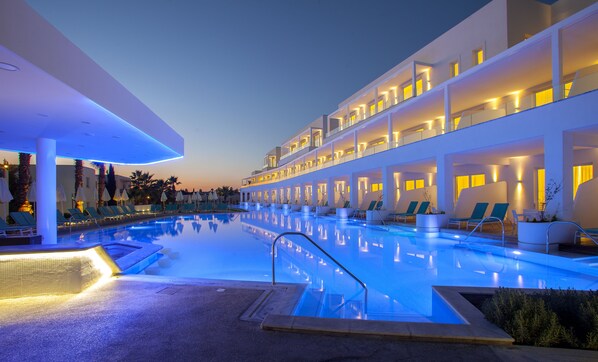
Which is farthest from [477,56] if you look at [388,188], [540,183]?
[388,188]

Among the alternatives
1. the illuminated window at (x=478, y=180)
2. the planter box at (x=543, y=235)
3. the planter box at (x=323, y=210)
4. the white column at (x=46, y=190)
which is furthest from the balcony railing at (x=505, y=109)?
the white column at (x=46, y=190)

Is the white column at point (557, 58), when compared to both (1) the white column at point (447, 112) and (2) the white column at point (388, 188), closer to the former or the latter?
(1) the white column at point (447, 112)

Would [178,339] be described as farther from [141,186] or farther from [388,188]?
[141,186]

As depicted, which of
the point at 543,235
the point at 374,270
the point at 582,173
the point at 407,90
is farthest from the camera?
the point at 407,90

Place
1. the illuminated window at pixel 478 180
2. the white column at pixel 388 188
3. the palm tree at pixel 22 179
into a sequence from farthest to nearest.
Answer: the palm tree at pixel 22 179
the white column at pixel 388 188
the illuminated window at pixel 478 180

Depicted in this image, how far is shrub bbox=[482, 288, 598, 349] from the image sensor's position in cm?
267

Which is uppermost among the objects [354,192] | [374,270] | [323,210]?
[354,192]

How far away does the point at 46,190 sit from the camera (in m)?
8.97

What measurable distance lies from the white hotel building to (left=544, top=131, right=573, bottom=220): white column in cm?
3

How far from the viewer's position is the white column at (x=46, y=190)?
8953mm

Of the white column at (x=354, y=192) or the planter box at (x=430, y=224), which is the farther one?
the white column at (x=354, y=192)

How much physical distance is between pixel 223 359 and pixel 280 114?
40401 mm

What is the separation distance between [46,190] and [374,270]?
29.3ft

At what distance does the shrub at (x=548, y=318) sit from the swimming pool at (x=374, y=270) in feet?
1.62
